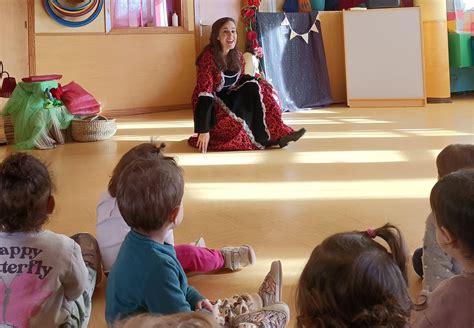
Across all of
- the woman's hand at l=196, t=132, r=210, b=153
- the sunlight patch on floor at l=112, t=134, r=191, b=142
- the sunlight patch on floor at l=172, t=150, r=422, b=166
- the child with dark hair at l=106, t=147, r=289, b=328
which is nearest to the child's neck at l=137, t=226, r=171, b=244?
the child with dark hair at l=106, t=147, r=289, b=328

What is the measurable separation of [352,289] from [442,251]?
754 millimetres

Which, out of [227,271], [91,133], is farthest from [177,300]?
[91,133]

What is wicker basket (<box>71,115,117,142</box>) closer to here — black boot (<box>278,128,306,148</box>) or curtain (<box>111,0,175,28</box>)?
black boot (<box>278,128,306,148</box>)

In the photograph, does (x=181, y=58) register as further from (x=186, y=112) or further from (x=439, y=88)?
(x=439, y=88)

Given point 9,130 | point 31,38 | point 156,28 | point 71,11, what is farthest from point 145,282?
point 156,28

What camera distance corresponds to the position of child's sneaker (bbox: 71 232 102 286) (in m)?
1.86

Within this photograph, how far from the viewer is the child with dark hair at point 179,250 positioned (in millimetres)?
1848

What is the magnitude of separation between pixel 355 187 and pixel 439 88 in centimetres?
386

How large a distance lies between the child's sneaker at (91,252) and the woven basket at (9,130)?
3.08 m

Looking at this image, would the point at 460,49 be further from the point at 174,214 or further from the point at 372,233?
the point at 372,233

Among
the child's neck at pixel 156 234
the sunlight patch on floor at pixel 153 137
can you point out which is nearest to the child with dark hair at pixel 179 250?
the child's neck at pixel 156 234

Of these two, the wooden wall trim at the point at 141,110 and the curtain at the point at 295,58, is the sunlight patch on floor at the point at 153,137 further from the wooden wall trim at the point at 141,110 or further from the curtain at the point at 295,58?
the curtain at the point at 295,58

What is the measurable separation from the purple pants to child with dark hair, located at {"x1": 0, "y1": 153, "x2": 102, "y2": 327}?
0.67 m

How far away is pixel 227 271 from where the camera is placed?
78.5 inches
